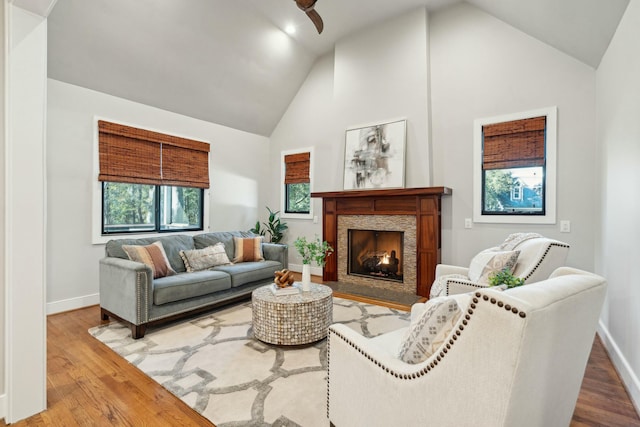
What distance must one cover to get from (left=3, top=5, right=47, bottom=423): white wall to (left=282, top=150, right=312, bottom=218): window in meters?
4.27

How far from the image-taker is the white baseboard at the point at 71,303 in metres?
3.70

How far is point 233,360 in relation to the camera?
2.55 m

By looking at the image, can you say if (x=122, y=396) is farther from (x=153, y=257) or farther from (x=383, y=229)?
(x=383, y=229)

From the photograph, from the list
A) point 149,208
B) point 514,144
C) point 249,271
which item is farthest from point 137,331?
point 514,144

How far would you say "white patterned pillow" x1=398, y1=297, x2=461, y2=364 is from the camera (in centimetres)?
116

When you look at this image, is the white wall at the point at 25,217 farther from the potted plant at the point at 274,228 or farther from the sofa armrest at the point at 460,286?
the potted plant at the point at 274,228

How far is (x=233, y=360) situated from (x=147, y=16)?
13.2 ft

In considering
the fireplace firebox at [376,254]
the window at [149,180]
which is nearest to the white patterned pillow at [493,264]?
the fireplace firebox at [376,254]

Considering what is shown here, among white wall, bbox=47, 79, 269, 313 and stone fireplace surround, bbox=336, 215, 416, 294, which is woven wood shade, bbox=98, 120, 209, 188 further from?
stone fireplace surround, bbox=336, 215, 416, 294

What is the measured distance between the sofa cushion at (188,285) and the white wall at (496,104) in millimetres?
3022

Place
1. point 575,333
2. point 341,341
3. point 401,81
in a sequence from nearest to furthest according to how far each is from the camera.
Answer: point 575,333 → point 341,341 → point 401,81

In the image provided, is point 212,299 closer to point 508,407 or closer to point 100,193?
point 100,193

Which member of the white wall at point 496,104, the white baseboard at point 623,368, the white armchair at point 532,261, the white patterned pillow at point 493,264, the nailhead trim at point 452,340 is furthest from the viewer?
the white wall at point 496,104

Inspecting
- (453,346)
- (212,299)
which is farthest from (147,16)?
(453,346)
